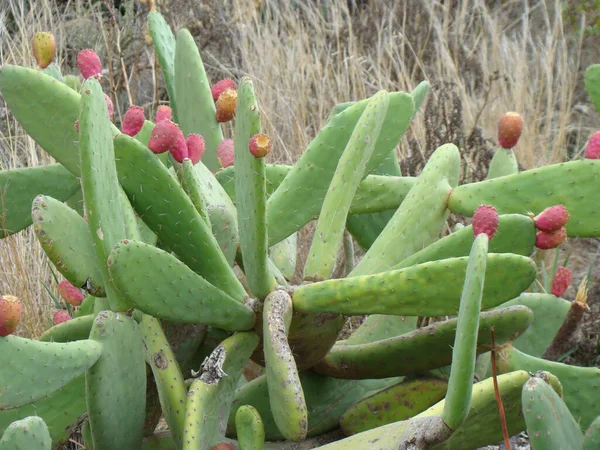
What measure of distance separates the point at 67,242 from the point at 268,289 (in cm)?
39

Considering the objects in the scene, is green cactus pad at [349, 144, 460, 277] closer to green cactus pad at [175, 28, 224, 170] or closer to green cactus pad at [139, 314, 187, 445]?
green cactus pad at [139, 314, 187, 445]

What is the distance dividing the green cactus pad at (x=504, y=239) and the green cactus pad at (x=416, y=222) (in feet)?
0.60

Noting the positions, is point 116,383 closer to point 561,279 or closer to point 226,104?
point 226,104

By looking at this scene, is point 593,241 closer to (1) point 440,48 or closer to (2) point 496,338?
(1) point 440,48

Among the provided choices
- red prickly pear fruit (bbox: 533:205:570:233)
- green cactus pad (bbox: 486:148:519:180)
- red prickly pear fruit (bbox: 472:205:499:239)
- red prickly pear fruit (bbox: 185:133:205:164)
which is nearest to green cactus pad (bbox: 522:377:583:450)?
red prickly pear fruit (bbox: 472:205:499:239)

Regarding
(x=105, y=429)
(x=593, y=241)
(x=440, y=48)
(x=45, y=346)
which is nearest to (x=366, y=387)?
(x=105, y=429)

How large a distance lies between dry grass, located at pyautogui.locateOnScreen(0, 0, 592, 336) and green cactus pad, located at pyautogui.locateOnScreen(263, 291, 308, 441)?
2.17m

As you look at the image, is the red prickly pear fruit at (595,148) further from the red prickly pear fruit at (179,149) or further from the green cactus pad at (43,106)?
the green cactus pad at (43,106)

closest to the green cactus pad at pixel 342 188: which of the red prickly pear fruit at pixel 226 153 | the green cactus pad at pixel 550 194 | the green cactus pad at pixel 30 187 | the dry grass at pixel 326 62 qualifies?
the green cactus pad at pixel 550 194

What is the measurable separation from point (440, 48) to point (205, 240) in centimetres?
399

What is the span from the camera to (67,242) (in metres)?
1.46

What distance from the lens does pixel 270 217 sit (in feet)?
5.82

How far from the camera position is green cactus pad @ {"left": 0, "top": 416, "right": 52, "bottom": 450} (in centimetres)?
118

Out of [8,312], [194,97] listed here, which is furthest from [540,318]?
[8,312]
